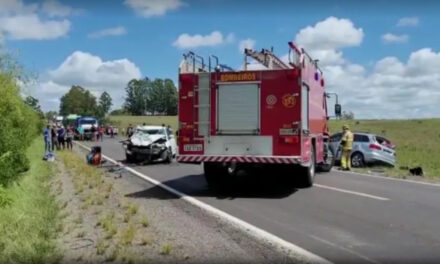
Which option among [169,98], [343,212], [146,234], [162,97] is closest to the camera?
[146,234]

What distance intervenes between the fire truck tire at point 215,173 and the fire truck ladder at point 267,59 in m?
2.67

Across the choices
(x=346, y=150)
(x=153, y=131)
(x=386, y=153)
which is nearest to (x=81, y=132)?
(x=153, y=131)

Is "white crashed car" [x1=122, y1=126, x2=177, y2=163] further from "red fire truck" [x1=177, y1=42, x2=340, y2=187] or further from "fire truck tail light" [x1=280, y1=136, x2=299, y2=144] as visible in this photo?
"fire truck tail light" [x1=280, y1=136, x2=299, y2=144]

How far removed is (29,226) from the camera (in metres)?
8.61

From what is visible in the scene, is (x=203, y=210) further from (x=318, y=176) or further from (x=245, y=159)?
(x=318, y=176)

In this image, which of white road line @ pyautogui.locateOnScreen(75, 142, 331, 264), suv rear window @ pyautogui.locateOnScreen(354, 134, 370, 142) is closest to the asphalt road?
white road line @ pyautogui.locateOnScreen(75, 142, 331, 264)

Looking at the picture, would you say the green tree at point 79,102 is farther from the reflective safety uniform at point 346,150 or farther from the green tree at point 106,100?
the reflective safety uniform at point 346,150

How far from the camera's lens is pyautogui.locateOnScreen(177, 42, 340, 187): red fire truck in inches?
527

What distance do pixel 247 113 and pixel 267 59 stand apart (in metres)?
1.54

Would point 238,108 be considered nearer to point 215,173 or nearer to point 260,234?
point 215,173

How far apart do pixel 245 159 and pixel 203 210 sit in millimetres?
2704

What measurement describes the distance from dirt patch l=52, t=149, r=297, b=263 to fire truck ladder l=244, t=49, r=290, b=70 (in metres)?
3.92

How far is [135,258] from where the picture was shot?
279 inches

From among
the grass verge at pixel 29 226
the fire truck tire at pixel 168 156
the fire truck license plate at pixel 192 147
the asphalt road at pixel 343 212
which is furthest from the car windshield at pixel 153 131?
the grass verge at pixel 29 226
